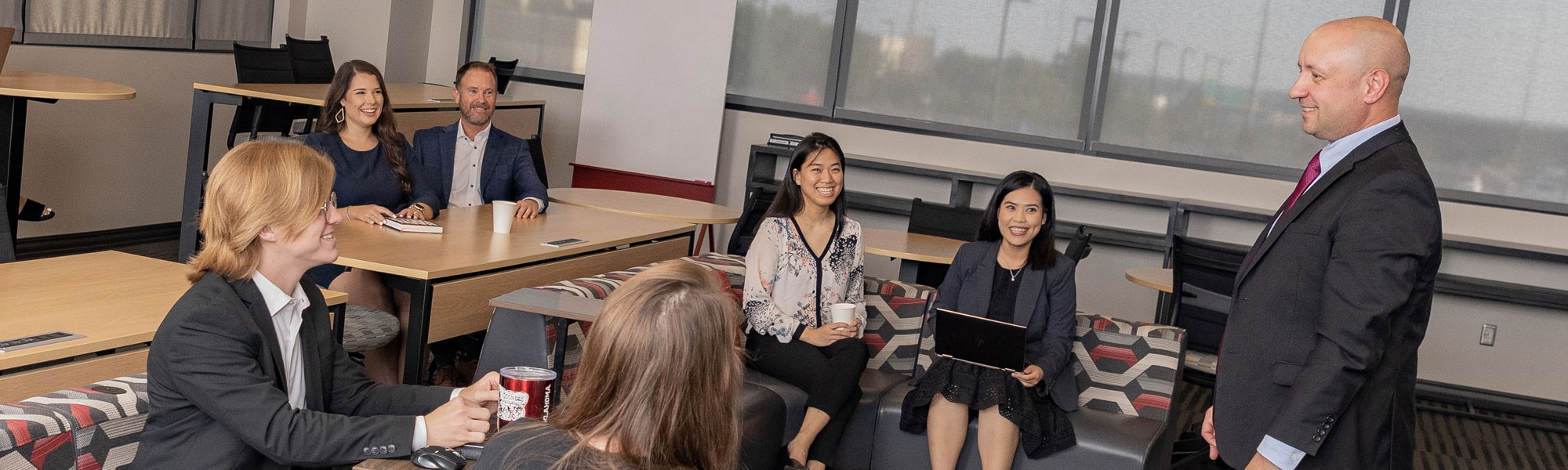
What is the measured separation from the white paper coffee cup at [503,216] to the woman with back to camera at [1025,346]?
1.36 m

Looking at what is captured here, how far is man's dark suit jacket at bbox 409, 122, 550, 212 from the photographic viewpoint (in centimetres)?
449

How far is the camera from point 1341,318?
1.77 meters

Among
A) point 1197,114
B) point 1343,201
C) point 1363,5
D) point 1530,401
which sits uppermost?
point 1363,5

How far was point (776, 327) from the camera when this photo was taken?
135 inches

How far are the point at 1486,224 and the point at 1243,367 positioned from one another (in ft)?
16.7

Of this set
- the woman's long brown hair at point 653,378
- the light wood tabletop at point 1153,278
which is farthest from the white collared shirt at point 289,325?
the light wood tabletop at point 1153,278

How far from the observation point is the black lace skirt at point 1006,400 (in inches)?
124

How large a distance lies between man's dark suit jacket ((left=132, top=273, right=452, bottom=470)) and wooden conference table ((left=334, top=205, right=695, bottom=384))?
4.14ft

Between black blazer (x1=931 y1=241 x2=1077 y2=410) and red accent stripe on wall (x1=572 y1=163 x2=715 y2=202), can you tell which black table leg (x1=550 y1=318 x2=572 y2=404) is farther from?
red accent stripe on wall (x1=572 y1=163 x2=715 y2=202)

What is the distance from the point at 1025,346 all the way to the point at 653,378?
1908mm

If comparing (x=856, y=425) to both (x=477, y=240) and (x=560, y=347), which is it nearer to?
(x=560, y=347)

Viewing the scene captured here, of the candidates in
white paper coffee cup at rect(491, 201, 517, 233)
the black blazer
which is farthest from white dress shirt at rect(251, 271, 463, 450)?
the black blazer

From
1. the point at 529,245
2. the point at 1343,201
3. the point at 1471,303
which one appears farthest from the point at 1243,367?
the point at 1471,303

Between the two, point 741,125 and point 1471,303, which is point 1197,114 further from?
point 741,125
